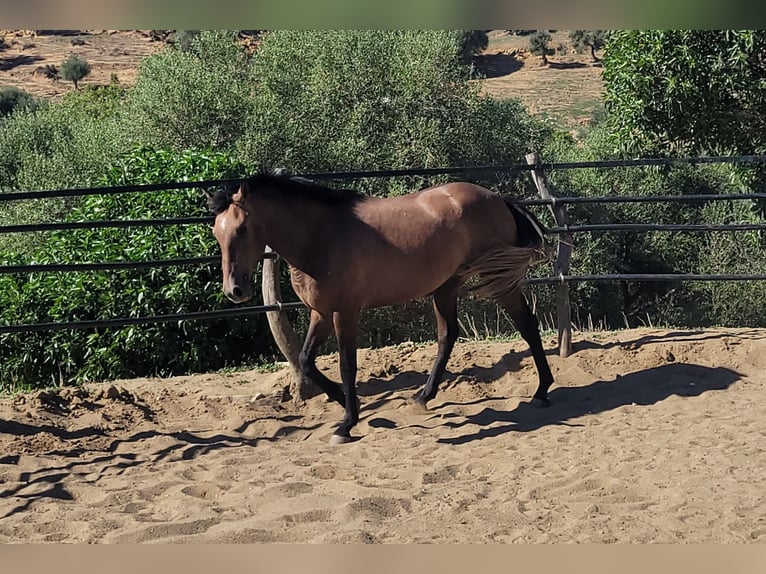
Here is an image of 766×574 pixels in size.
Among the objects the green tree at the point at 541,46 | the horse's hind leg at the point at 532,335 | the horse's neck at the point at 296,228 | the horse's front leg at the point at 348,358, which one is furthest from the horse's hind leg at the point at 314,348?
the green tree at the point at 541,46

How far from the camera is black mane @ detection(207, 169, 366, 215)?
17.0 feet

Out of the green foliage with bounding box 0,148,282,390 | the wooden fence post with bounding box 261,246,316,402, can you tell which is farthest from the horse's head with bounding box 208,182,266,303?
the green foliage with bounding box 0,148,282,390

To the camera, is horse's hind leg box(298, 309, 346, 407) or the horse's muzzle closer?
the horse's muzzle

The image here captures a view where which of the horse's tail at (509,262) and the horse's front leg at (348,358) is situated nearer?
the horse's front leg at (348,358)

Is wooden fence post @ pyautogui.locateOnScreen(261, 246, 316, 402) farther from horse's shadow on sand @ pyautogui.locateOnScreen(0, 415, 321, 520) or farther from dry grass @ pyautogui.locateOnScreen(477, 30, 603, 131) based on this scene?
dry grass @ pyautogui.locateOnScreen(477, 30, 603, 131)

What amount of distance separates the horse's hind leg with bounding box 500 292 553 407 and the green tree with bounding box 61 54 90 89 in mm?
34001

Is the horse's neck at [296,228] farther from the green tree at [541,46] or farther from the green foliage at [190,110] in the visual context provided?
the green tree at [541,46]

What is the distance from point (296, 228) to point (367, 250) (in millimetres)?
478

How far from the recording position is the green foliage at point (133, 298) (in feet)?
26.2

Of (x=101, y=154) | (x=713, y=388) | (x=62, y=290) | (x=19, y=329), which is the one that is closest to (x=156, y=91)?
(x=101, y=154)

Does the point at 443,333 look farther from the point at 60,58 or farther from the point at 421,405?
the point at 60,58

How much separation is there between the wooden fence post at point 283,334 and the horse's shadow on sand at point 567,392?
466 mm

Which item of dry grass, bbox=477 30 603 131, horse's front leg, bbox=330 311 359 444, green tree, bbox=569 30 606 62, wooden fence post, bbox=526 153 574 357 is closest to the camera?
horse's front leg, bbox=330 311 359 444

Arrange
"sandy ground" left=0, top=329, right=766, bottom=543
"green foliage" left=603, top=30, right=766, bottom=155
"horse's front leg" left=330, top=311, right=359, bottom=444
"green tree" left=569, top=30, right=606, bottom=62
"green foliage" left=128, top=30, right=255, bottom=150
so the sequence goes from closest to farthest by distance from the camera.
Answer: "sandy ground" left=0, top=329, right=766, bottom=543, "horse's front leg" left=330, top=311, right=359, bottom=444, "green foliage" left=603, top=30, right=766, bottom=155, "green foliage" left=128, top=30, right=255, bottom=150, "green tree" left=569, top=30, right=606, bottom=62
